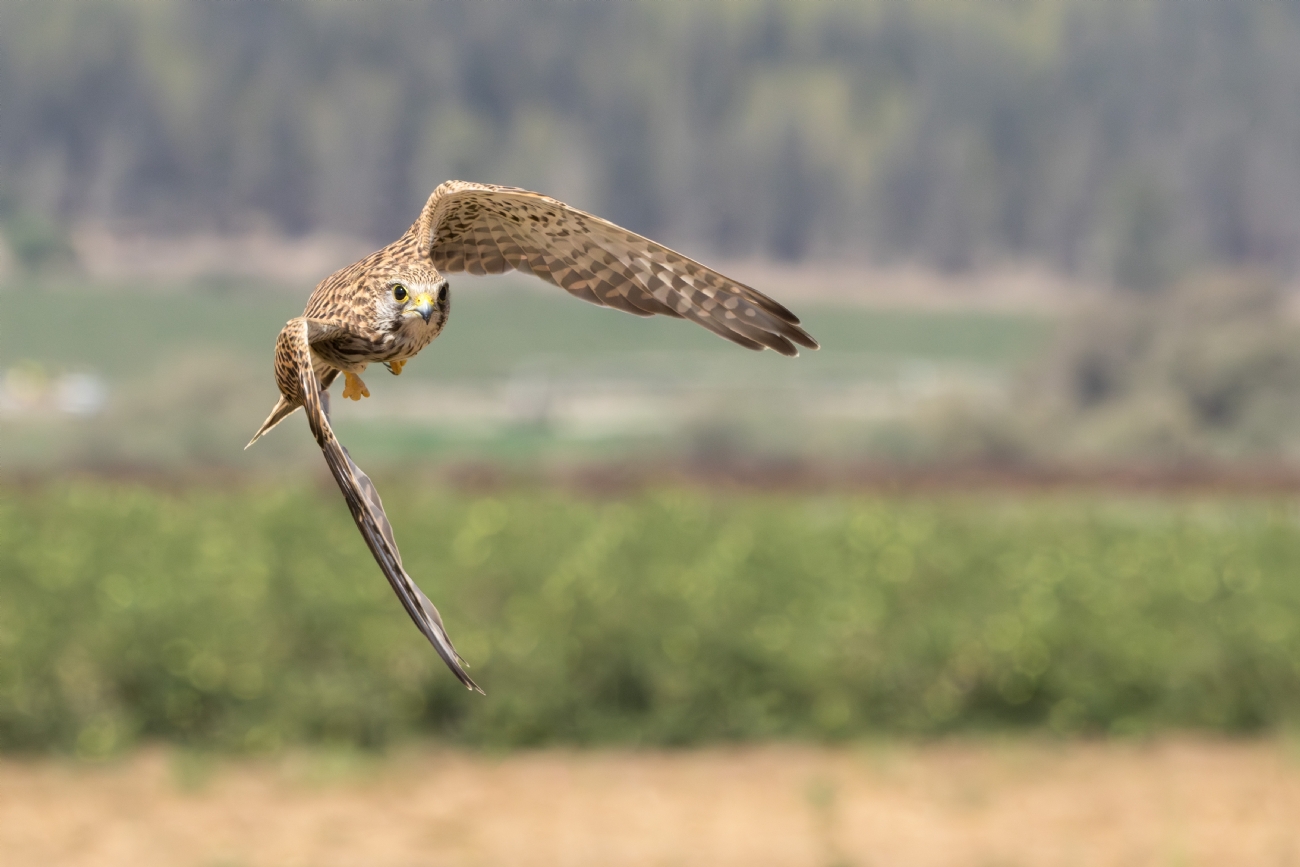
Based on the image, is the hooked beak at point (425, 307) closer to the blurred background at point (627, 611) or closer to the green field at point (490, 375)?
the blurred background at point (627, 611)

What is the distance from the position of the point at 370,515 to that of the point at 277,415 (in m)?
0.10

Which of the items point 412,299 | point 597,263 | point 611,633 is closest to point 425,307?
point 412,299

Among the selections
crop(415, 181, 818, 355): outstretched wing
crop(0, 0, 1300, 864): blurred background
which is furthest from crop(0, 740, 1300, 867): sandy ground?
crop(415, 181, 818, 355): outstretched wing

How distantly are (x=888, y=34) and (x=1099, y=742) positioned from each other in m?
13.4

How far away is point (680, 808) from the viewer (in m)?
8.96

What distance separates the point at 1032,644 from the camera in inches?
370

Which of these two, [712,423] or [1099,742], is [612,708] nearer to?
[1099,742]

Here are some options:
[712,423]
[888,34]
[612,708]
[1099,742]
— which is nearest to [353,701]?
[612,708]

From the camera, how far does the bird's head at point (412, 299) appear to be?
0.54 meters

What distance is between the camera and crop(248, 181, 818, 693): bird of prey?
0.52 meters

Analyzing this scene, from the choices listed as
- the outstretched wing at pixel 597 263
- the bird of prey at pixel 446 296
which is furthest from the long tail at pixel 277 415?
the outstretched wing at pixel 597 263

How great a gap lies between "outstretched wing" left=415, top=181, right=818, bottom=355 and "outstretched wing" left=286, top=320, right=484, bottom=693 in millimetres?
155

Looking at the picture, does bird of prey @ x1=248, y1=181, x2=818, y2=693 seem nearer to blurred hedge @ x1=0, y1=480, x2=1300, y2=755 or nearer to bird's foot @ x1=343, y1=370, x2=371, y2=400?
bird's foot @ x1=343, y1=370, x2=371, y2=400

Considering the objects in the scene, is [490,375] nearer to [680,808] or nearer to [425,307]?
[680,808]
